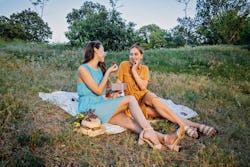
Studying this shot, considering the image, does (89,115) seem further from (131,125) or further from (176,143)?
(176,143)

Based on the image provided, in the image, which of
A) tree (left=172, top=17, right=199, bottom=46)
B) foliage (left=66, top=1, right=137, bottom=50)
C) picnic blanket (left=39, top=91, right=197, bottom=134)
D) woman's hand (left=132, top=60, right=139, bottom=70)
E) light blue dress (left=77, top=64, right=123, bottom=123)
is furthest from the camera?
tree (left=172, top=17, right=199, bottom=46)

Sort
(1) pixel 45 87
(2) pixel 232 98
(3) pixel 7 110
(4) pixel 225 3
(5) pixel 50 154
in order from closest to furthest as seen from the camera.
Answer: (5) pixel 50 154
(3) pixel 7 110
(1) pixel 45 87
(2) pixel 232 98
(4) pixel 225 3

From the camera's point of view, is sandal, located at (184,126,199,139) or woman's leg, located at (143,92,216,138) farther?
woman's leg, located at (143,92,216,138)

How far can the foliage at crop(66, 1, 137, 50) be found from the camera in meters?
12.6

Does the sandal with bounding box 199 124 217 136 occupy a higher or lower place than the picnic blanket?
lower

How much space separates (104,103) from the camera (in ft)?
12.9

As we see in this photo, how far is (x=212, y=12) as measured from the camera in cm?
3047

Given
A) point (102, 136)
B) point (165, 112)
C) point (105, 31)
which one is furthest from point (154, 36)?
point (102, 136)

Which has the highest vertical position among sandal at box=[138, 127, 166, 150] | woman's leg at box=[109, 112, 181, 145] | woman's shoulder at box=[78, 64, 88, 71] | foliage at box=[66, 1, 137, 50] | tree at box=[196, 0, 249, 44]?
tree at box=[196, 0, 249, 44]

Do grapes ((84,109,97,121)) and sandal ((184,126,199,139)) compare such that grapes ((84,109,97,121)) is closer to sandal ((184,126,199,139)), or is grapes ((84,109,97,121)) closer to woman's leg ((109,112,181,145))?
woman's leg ((109,112,181,145))

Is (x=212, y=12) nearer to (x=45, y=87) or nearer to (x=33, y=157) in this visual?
(x=45, y=87)

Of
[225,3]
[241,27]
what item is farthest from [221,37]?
[225,3]

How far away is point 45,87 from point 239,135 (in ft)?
12.7

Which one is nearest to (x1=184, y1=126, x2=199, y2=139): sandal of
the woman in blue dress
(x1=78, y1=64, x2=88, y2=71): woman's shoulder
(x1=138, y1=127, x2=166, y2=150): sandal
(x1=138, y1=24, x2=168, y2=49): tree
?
the woman in blue dress
